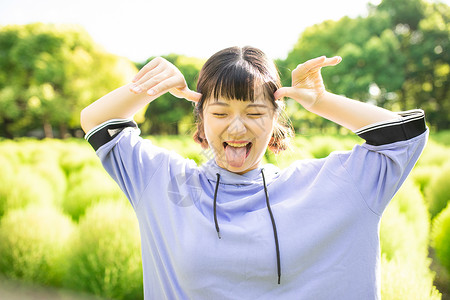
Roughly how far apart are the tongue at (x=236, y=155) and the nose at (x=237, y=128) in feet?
0.24

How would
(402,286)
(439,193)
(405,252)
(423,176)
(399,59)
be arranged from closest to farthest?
(402,286) < (405,252) < (439,193) < (423,176) < (399,59)

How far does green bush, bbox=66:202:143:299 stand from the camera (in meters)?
2.36

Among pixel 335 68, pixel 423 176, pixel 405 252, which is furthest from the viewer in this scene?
pixel 335 68

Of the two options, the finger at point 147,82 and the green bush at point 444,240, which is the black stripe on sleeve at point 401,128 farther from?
the green bush at point 444,240

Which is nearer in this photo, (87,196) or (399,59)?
(87,196)

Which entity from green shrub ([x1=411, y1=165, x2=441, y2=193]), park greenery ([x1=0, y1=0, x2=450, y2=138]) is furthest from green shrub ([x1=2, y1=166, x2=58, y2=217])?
park greenery ([x1=0, y1=0, x2=450, y2=138])

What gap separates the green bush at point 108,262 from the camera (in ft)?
7.75

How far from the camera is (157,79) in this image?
44.0 inches

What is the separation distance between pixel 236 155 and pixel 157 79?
378 mm

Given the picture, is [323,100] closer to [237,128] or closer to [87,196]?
[237,128]

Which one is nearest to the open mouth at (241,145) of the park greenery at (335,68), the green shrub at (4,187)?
the green shrub at (4,187)

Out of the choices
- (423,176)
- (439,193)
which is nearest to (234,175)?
(439,193)

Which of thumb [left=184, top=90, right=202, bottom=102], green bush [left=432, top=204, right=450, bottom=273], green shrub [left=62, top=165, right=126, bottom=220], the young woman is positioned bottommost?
green shrub [left=62, top=165, right=126, bottom=220]

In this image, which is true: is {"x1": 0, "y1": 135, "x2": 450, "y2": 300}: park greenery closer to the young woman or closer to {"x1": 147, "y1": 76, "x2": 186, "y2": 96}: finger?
the young woman
